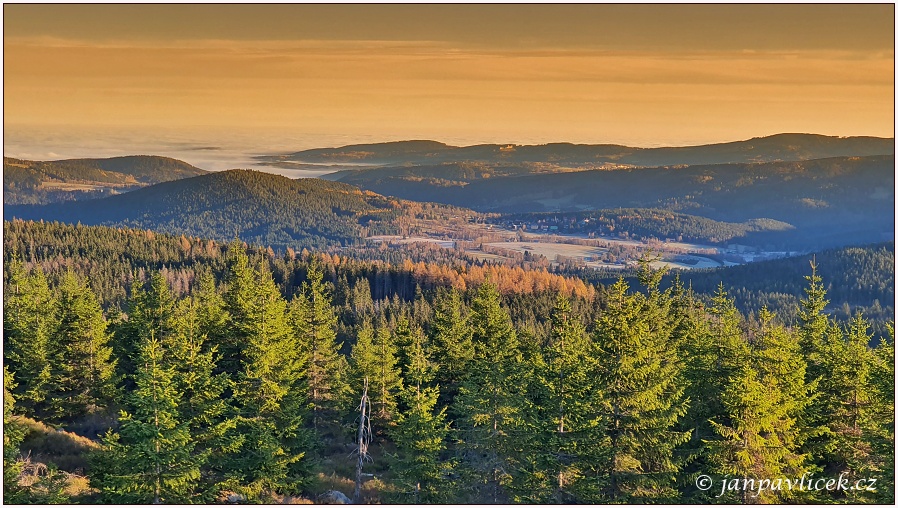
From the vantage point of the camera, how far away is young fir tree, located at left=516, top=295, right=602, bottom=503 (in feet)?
119

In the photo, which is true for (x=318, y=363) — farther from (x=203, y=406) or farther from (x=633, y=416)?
(x=633, y=416)

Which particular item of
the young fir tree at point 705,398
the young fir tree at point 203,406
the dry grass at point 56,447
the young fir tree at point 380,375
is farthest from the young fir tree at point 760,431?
the dry grass at point 56,447

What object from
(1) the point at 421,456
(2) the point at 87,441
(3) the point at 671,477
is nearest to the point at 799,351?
(3) the point at 671,477

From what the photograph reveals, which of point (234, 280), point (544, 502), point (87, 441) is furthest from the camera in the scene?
point (234, 280)

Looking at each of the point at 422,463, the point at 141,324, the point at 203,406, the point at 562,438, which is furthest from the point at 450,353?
the point at 141,324

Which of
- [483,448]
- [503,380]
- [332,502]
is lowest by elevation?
[332,502]

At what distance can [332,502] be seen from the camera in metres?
42.2

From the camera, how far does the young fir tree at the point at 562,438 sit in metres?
36.1

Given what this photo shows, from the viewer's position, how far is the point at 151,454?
3341 centimetres

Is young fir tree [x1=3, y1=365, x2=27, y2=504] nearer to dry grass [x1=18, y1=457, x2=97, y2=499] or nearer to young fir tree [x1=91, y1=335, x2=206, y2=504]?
dry grass [x1=18, y1=457, x2=97, y2=499]

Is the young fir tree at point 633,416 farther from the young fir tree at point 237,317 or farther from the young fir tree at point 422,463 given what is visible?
the young fir tree at point 237,317

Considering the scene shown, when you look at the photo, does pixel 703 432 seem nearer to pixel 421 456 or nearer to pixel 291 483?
pixel 421 456

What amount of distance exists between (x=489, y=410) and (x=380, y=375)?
11.9 meters

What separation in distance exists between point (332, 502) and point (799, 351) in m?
27.7
